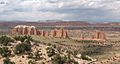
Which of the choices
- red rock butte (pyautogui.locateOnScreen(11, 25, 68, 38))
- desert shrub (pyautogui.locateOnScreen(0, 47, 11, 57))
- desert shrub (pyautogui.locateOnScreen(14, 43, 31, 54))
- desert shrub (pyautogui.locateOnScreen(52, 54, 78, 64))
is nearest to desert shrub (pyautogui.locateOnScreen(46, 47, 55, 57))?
desert shrub (pyautogui.locateOnScreen(52, 54, 78, 64))

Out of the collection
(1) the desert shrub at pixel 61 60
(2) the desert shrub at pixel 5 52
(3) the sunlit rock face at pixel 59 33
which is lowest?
(3) the sunlit rock face at pixel 59 33

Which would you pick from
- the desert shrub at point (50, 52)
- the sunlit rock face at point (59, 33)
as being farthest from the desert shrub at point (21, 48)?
the sunlit rock face at point (59, 33)

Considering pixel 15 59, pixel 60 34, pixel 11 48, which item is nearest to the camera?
pixel 15 59

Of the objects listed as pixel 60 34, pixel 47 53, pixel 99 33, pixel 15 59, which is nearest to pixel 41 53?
pixel 47 53

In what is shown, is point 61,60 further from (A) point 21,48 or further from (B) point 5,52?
(B) point 5,52

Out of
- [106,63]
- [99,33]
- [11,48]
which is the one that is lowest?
[99,33]

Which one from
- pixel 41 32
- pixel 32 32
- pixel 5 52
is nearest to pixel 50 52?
pixel 5 52

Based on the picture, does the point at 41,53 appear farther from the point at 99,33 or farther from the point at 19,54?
the point at 99,33

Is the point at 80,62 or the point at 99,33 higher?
the point at 80,62

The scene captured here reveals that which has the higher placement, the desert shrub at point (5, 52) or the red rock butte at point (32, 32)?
the desert shrub at point (5, 52)

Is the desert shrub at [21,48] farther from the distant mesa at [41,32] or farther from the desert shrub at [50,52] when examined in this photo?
the distant mesa at [41,32]

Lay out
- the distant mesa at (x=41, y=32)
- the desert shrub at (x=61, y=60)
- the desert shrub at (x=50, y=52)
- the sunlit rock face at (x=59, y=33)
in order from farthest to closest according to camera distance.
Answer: the sunlit rock face at (x=59, y=33), the distant mesa at (x=41, y=32), the desert shrub at (x=50, y=52), the desert shrub at (x=61, y=60)
